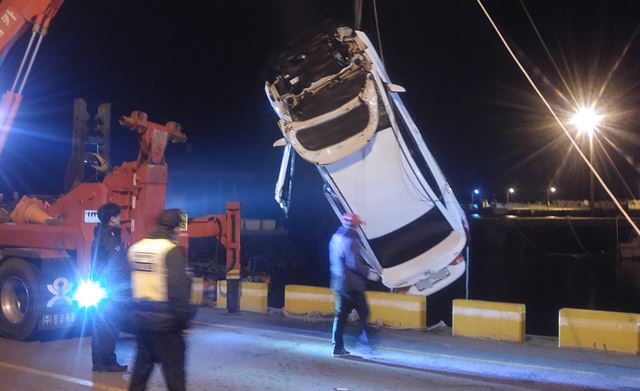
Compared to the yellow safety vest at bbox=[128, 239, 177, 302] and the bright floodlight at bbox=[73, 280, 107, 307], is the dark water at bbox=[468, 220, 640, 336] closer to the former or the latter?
the bright floodlight at bbox=[73, 280, 107, 307]

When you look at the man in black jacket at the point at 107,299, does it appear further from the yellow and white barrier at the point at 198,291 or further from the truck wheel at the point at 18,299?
the yellow and white barrier at the point at 198,291

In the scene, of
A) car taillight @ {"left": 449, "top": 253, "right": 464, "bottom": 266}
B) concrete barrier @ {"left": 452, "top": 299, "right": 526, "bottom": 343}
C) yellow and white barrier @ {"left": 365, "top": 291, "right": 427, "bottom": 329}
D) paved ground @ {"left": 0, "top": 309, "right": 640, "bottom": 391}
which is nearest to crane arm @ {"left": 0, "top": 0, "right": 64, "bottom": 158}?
paved ground @ {"left": 0, "top": 309, "right": 640, "bottom": 391}

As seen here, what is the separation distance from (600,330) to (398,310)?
114 inches

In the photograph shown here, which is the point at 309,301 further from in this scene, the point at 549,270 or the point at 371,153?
the point at 549,270

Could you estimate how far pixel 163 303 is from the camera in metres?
4.20

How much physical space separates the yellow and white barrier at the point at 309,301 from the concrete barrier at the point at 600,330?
377 cm

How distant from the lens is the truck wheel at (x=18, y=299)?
320 inches

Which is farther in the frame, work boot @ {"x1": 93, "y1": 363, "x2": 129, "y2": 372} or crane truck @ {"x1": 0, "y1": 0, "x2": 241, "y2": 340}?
crane truck @ {"x1": 0, "y1": 0, "x2": 241, "y2": 340}

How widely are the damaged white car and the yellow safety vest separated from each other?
6819mm

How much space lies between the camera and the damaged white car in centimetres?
1069

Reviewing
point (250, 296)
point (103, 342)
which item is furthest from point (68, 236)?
point (250, 296)

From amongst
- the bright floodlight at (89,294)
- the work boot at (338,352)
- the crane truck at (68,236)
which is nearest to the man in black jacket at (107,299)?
the bright floodlight at (89,294)

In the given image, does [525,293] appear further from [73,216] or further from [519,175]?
[519,175]

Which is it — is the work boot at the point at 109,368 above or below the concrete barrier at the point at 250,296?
below
